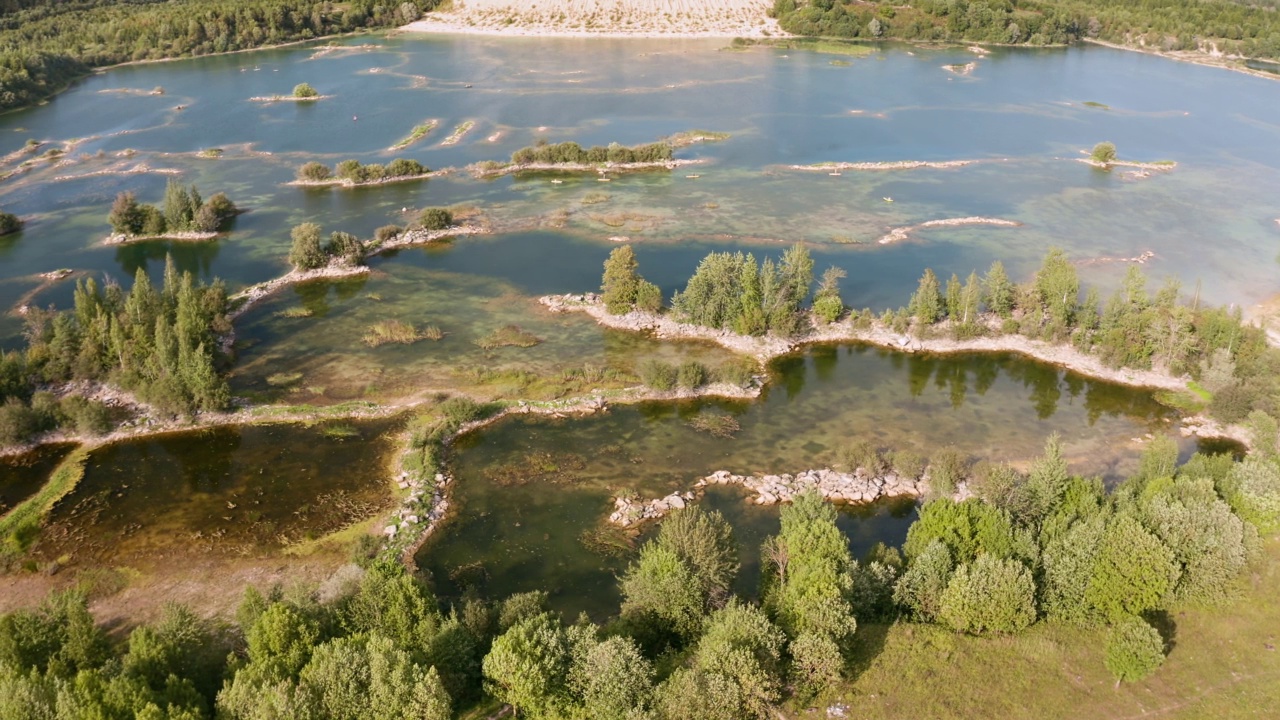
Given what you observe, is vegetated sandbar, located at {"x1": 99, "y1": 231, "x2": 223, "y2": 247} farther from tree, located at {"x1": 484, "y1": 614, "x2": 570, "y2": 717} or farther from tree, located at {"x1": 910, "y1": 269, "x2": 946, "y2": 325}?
tree, located at {"x1": 484, "y1": 614, "x2": 570, "y2": 717}

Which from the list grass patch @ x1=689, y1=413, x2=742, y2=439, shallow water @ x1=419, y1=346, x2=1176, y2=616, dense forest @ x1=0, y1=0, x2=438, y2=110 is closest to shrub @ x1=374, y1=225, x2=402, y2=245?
shallow water @ x1=419, y1=346, x2=1176, y2=616

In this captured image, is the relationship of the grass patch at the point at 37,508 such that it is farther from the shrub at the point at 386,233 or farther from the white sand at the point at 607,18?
the white sand at the point at 607,18

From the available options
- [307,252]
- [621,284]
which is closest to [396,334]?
[307,252]

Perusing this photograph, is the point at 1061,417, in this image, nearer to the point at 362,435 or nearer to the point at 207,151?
the point at 362,435

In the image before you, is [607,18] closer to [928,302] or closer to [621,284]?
[621,284]

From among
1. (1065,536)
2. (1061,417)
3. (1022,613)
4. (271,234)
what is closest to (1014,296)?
(1061,417)
